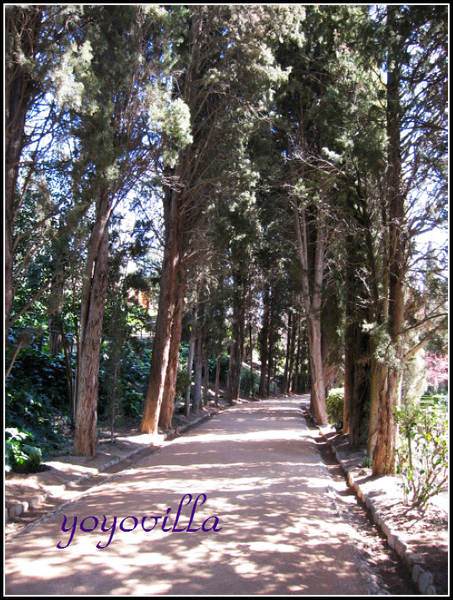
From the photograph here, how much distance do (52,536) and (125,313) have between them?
26.9 feet

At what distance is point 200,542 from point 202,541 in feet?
0.12

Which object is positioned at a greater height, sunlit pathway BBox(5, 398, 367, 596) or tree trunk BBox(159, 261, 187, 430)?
tree trunk BBox(159, 261, 187, 430)

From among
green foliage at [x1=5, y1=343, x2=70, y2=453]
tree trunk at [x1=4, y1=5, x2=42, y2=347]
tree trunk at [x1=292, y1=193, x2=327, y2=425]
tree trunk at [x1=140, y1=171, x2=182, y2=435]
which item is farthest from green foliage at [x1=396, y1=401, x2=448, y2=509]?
tree trunk at [x1=292, y1=193, x2=327, y2=425]

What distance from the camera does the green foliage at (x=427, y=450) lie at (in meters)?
6.66

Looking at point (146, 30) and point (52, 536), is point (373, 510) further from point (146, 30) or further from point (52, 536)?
point (146, 30)

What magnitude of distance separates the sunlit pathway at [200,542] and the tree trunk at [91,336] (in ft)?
4.59

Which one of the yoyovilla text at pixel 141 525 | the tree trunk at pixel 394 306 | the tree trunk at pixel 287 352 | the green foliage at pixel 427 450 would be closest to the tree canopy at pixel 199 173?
the tree trunk at pixel 394 306

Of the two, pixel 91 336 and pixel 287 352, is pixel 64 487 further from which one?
pixel 287 352

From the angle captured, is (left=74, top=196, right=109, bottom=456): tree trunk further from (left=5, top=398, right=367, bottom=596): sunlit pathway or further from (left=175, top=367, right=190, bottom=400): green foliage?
(left=175, top=367, right=190, bottom=400): green foliage

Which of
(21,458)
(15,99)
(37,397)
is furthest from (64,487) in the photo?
(15,99)

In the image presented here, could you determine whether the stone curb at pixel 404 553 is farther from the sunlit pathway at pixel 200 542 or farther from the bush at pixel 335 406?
the bush at pixel 335 406

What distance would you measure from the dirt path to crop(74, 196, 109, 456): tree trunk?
1489 mm

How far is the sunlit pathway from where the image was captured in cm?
459

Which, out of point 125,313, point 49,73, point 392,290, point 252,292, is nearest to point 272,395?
point 252,292
